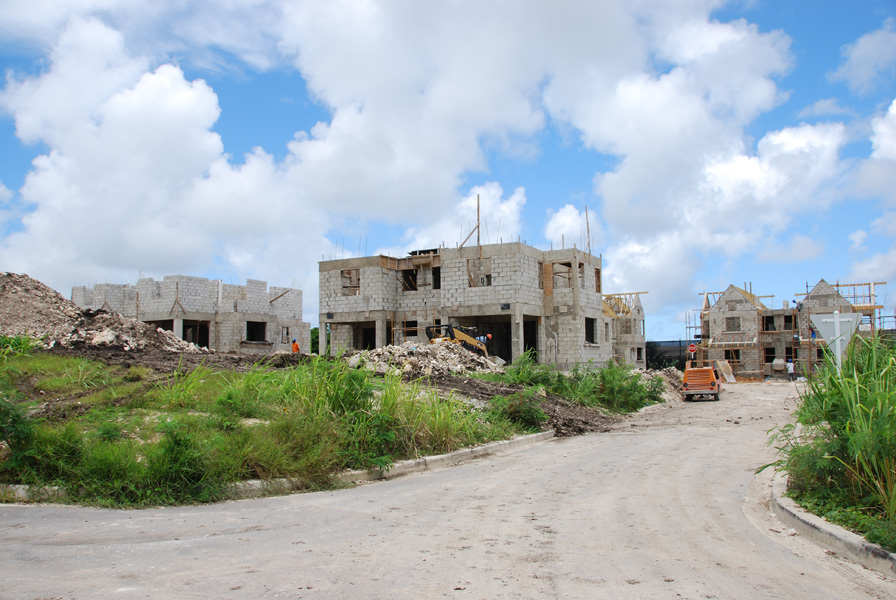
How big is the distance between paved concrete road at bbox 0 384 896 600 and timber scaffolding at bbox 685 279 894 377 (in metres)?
49.5

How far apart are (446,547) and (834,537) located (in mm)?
3468

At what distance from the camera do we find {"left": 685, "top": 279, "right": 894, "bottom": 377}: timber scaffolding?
53812 millimetres

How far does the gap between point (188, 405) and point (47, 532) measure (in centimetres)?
427

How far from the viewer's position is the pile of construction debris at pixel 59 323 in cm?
1667

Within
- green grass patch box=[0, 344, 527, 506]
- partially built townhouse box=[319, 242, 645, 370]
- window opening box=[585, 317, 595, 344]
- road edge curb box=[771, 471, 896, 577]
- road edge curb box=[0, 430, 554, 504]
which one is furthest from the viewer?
window opening box=[585, 317, 595, 344]

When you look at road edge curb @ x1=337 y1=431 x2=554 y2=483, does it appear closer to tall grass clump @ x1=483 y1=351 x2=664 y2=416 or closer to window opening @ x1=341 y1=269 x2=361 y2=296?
tall grass clump @ x1=483 y1=351 x2=664 y2=416

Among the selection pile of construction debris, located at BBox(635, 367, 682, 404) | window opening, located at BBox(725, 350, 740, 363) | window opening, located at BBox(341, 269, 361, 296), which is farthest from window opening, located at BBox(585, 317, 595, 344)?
window opening, located at BBox(725, 350, 740, 363)

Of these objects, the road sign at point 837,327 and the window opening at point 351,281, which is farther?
the window opening at point 351,281


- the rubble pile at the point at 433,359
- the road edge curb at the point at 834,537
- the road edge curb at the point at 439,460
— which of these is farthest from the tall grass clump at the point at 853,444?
the rubble pile at the point at 433,359

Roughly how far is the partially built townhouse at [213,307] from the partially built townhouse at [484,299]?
5.40 metres

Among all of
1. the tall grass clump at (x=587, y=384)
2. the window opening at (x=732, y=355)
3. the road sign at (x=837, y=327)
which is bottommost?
the tall grass clump at (x=587, y=384)

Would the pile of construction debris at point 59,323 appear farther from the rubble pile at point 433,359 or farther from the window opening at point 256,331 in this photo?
the window opening at point 256,331

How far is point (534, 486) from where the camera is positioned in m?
8.80

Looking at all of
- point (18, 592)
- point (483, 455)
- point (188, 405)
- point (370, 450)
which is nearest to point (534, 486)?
point (370, 450)
